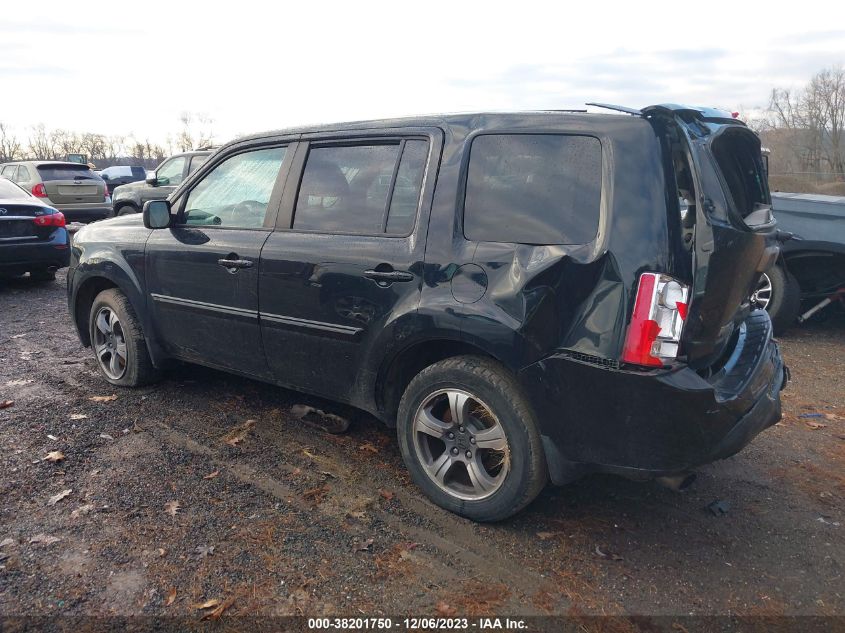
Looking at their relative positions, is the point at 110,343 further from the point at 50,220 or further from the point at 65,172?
the point at 65,172

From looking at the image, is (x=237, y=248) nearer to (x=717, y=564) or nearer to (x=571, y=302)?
(x=571, y=302)

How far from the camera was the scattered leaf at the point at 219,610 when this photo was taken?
2561 millimetres

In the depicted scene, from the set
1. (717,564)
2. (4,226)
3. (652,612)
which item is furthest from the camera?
(4,226)

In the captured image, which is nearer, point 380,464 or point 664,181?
point 664,181

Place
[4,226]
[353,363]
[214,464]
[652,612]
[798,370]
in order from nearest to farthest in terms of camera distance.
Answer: [652,612] < [353,363] < [214,464] < [798,370] < [4,226]

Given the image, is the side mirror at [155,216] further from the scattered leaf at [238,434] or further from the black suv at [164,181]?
the black suv at [164,181]

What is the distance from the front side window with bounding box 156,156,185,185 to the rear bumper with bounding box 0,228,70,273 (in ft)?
14.3

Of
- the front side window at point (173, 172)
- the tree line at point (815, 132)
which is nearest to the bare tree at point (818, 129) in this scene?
the tree line at point (815, 132)

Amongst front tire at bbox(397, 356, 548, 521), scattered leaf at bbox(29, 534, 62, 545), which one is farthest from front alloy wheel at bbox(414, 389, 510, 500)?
scattered leaf at bbox(29, 534, 62, 545)

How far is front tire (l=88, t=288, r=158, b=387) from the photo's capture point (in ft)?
15.8

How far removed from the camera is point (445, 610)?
2.62 meters

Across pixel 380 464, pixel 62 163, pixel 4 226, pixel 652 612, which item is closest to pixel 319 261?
pixel 380 464

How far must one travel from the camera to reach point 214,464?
3.82 meters

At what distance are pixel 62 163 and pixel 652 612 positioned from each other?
16.3m
